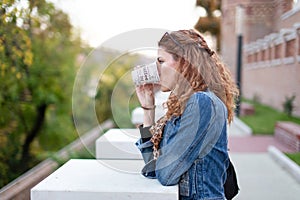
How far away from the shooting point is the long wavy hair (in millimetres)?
1860

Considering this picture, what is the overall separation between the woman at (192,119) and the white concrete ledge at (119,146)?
1.17 meters

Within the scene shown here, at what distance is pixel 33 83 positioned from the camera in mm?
9047

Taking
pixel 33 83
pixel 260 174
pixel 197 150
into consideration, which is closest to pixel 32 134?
pixel 33 83

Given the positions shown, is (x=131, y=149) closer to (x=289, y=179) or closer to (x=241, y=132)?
(x=289, y=179)

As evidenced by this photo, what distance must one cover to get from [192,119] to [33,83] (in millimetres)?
7815

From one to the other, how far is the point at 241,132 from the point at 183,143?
8.24 metres

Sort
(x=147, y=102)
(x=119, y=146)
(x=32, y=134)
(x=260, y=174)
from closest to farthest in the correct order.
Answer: (x=147, y=102) → (x=119, y=146) → (x=260, y=174) → (x=32, y=134)

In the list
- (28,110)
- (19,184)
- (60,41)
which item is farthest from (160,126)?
(60,41)

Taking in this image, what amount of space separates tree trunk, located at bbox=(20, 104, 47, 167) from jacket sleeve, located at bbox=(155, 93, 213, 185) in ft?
17.3

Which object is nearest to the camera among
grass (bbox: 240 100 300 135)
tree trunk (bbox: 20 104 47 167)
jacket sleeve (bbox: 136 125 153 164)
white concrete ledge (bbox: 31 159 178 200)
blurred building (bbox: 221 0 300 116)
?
white concrete ledge (bbox: 31 159 178 200)

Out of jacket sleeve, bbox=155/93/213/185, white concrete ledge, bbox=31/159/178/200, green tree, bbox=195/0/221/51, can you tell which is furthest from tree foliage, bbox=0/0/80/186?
green tree, bbox=195/0/221/51

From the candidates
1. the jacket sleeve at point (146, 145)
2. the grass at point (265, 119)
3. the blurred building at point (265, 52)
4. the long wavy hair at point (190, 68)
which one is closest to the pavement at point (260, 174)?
the grass at point (265, 119)

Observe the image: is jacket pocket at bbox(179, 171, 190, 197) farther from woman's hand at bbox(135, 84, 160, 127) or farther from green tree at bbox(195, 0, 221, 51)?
green tree at bbox(195, 0, 221, 51)

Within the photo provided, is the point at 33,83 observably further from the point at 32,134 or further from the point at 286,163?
the point at 286,163
